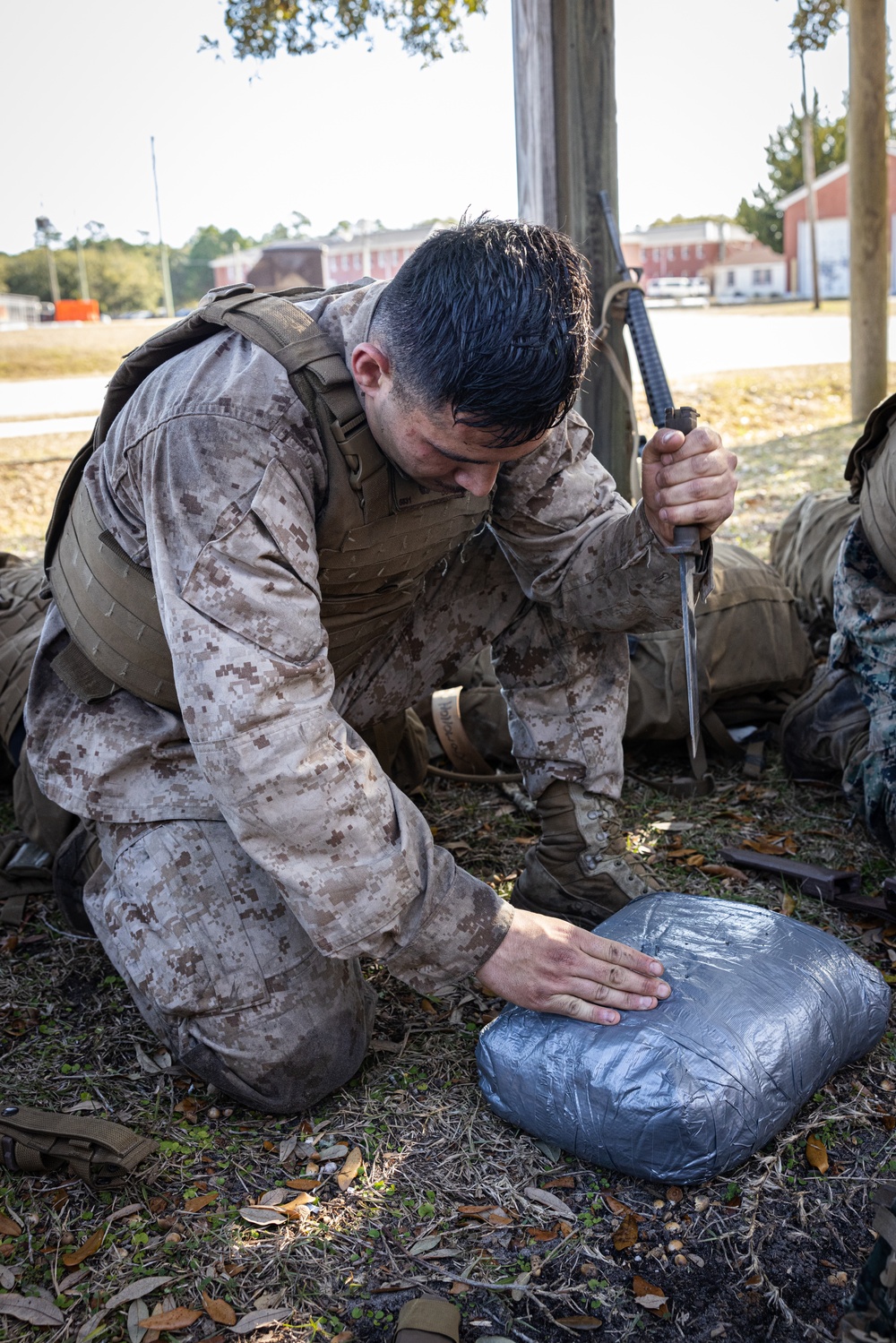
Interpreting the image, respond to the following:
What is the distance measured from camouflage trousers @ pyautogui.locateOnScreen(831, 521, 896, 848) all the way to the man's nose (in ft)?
4.76

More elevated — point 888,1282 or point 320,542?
point 320,542

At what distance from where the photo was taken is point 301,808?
1896 mm

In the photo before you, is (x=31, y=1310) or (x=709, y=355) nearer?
(x=31, y=1310)

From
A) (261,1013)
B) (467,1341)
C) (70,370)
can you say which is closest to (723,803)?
(261,1013)

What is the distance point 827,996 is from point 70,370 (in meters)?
18.5

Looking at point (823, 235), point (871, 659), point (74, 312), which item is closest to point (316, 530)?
point (871, 659)

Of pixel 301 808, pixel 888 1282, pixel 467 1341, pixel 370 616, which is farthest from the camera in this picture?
pixel 370 616

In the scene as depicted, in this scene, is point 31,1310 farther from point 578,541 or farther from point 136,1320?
point 578,541

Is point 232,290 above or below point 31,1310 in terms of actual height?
above

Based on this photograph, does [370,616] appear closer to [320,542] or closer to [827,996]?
[320,542]

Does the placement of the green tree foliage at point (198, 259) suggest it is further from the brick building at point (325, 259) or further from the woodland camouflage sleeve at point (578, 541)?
the woodland camouflage sleeve at point (578, 541)

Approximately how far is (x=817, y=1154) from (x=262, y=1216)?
0.96 m

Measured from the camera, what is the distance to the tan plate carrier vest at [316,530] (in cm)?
207

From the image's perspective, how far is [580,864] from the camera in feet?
9.05
